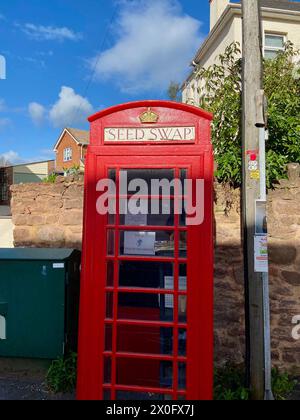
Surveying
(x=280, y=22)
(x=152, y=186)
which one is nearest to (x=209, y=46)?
(x=280, y=22)

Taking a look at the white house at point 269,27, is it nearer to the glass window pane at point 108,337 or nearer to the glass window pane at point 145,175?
the glass window pane at point 145,175

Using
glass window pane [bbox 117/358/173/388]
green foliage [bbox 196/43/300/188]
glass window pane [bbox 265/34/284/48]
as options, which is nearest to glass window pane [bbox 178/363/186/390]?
glass window pane [bbox 117/358/173/388]

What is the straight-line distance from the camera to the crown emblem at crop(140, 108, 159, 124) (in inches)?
104

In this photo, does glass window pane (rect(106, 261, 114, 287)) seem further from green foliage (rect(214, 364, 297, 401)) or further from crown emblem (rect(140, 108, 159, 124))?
green foliage (rect(214, 364, 297, 401))

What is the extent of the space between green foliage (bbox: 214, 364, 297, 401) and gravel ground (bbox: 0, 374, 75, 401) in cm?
153

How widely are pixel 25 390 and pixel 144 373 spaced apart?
144 cm

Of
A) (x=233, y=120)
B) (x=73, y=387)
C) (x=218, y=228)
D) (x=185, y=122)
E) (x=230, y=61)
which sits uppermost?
(x=230, y=61)

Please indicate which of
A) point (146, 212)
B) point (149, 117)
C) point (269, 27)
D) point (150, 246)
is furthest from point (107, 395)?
point (269, 27)

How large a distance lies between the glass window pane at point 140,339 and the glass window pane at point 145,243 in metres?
0.66

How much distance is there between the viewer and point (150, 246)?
9.05ft

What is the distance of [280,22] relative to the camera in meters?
11.9

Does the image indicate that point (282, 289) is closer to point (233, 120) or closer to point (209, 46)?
point (233, 120)

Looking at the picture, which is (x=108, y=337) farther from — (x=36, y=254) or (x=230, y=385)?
(x=230, y=385)

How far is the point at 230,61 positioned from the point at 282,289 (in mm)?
3920
